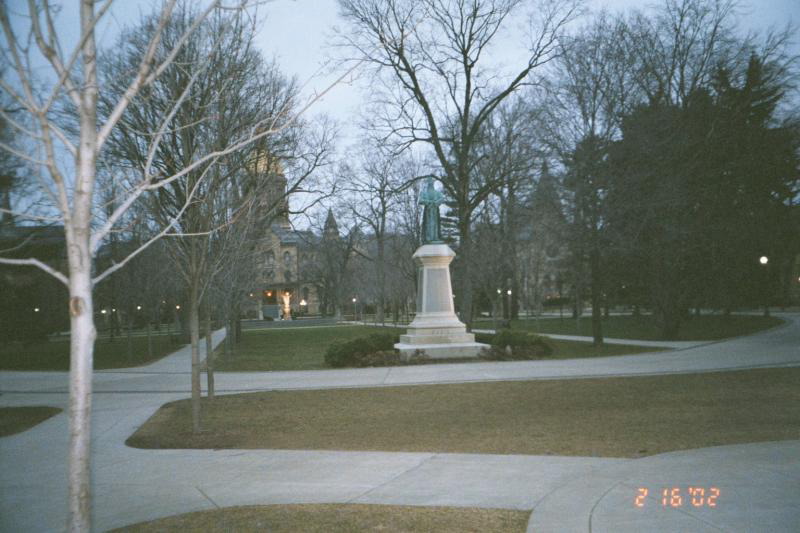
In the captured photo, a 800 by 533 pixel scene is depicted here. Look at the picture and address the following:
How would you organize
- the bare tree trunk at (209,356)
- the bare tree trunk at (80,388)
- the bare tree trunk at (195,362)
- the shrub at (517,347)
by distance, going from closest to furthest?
the bare tree trunk at (80,388)
the bare tree trunk at (195,362)
the bare tree trunk at (209,356)
the shrub at (517,347)

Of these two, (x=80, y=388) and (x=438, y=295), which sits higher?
(x=438, y=295)

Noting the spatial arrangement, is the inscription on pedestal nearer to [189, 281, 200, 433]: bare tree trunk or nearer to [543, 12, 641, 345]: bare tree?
[543, 12, 641, 345]: bare tree

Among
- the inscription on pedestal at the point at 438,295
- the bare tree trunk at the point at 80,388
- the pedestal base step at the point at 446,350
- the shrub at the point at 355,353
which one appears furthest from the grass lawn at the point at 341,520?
the inscription on pedestal at the point at 438,295

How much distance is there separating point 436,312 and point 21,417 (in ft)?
45.3

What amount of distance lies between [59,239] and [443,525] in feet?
67.4

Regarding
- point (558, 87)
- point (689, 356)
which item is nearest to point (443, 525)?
point (689, 356)

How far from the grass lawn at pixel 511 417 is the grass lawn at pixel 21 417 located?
6.88ft

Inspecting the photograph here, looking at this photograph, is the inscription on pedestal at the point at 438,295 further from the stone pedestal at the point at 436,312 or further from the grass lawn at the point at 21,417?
the grass lawn at the point at 21,417

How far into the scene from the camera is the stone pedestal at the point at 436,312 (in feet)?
73.1

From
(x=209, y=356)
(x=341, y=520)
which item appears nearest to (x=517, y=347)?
(x=209, y=356)

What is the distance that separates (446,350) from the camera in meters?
21.3

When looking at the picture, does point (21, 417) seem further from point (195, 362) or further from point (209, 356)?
point (195, 362)

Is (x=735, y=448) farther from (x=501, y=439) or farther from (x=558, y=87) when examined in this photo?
(x=558, y=87)

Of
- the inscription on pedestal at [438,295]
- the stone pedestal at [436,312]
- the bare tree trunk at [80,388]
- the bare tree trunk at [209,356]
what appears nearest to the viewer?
the bare tree trunk at [80,388]
